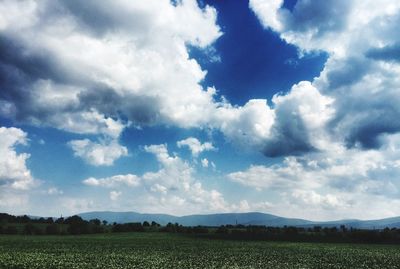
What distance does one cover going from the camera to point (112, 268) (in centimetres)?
4975

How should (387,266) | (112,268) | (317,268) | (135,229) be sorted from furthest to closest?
(135,229), (387,266), (317,268), (112,268)

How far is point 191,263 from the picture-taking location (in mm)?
56031

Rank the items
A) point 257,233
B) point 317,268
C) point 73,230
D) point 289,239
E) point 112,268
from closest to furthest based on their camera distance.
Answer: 1. point 112,268
2. point 317,268
3. point 289,239
4. point 257,233
5. point 73,230

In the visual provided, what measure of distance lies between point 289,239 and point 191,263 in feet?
309

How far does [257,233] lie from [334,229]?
119 ft

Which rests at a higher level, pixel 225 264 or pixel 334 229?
pixel 334 229

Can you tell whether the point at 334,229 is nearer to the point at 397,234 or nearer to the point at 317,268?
the point at 397,234

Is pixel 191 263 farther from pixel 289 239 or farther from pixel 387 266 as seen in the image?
pixel 289 239

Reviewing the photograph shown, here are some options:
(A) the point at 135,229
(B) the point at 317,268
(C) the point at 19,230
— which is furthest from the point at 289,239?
(C) the point at 19,230

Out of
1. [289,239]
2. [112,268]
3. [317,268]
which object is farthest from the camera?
[289,239]

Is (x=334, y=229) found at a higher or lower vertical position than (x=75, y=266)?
higher

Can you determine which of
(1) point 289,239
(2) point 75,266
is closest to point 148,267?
(2) point 75,266

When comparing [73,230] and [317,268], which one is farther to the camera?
[73,230]

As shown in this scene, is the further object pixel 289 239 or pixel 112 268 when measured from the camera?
pixel 289 239
